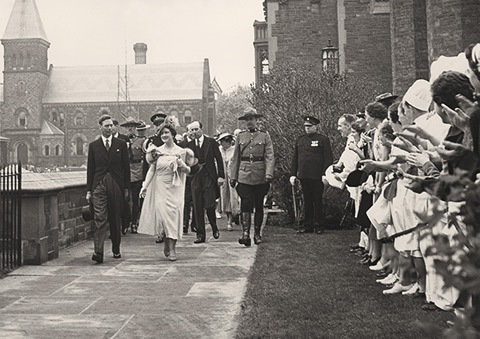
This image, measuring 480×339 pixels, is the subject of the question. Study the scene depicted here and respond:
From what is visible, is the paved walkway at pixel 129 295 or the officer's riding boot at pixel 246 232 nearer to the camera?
the paved walkway at pixel 129 295

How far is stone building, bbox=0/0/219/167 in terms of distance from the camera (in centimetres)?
8306

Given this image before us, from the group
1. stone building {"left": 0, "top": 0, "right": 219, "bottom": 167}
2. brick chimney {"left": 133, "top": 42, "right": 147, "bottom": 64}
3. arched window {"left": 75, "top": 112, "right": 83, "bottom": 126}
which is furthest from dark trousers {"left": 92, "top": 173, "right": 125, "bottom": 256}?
brick chimney {"left": 133, "top": 42, "right": 147, "bottom": 64}

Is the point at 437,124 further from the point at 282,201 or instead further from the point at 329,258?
the point at 282,201

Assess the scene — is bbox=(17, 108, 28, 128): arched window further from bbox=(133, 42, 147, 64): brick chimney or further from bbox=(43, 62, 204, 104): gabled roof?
bbox=(133, 42, 147, 64): brick chimney

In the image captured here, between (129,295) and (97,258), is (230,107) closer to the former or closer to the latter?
(97,258)

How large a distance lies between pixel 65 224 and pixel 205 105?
3024 inches

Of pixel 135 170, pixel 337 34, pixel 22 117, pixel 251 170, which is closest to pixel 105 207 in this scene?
pixel 251 170

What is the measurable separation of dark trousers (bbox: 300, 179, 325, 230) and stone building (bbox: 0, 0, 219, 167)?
72.6m

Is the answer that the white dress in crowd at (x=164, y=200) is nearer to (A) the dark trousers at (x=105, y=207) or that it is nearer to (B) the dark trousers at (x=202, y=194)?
(A) the dark trousers at (x=105, y=207)

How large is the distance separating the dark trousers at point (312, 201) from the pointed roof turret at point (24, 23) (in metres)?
82.7

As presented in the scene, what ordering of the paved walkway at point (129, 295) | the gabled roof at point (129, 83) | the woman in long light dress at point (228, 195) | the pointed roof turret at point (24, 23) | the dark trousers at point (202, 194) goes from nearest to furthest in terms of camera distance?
the paved walkway at point (129, 295)
the dark trousers at point (202, 194)
the woman in long light dress at point (228, 195)
the gabled roof at point (129, 83)
the pointed roof turret at point (24, 23)

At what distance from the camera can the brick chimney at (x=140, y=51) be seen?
104m

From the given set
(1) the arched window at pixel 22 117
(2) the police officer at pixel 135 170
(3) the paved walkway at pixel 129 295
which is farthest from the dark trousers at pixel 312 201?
(1) the arched window at pixel 22 117

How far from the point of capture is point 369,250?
8.26 metres
